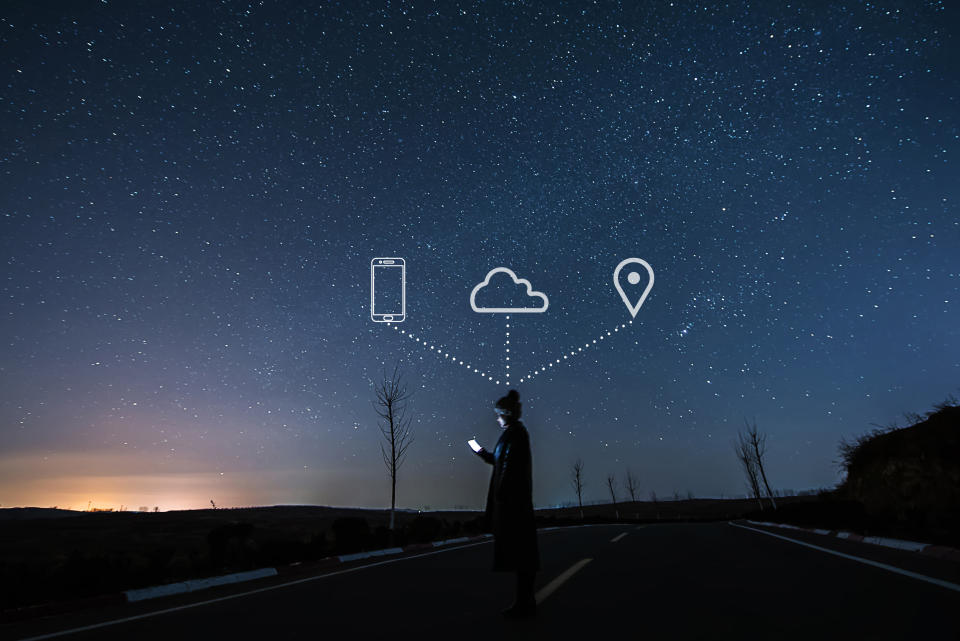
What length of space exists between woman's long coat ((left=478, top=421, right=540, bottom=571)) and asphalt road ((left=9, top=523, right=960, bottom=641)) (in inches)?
18.5

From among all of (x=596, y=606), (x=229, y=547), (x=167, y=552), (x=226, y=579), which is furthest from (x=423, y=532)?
(x=596, y=606)

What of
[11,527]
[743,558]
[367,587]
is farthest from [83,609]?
Answer: [11,527]

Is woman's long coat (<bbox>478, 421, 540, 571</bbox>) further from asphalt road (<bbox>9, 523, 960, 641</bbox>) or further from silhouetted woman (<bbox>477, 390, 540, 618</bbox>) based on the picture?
asphalt road (<bbox>9, 523, 960, 641</bbox>)

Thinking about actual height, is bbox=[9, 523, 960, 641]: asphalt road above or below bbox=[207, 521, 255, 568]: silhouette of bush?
below

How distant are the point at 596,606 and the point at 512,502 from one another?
1.14m

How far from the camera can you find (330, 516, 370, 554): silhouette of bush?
14788mm

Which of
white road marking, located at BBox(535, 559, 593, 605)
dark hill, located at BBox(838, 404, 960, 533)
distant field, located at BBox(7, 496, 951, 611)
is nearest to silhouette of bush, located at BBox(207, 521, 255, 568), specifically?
distant field, located at BBox(7, 496, 951, 611)

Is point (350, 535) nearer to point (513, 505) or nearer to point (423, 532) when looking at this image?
point (423, 532)

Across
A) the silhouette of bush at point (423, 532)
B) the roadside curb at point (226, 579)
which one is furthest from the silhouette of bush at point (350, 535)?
the silhouette of bush at point (423, 532)

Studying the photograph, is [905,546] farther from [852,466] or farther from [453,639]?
[453,639]

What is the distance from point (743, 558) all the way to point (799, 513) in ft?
50.4

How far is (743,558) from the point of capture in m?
9.31

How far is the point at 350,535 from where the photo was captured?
16.4m

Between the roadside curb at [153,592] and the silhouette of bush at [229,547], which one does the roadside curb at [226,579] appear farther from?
the silhouette of bush at [229,547]
